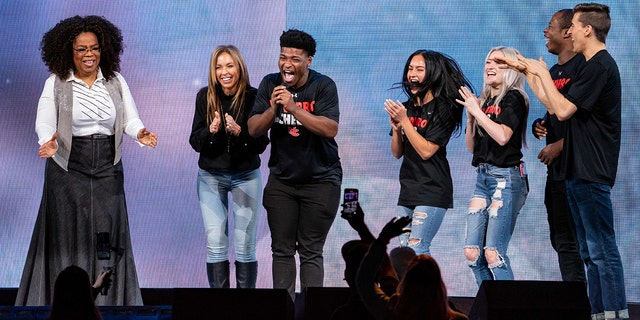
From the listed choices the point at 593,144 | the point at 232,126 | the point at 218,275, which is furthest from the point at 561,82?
the point at 218,275

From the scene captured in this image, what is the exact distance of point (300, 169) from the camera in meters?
5.41

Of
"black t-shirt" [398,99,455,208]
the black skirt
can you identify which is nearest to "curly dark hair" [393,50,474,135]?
"black t-shirt" [398,99,455,208]

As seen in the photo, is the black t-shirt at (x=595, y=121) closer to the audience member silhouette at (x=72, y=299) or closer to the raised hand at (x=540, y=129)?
the raised hand at (x=540, y=129)

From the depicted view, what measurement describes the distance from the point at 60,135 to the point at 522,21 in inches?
126

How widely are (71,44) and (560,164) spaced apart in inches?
111

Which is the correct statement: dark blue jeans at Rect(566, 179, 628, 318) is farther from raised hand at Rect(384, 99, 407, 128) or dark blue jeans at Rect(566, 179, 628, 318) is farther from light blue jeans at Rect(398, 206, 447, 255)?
raised hand at Rect(384, 99, 407, 128)

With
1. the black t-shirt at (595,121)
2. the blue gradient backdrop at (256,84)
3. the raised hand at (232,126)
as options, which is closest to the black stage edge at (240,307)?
the black t-shirt at (595,121)

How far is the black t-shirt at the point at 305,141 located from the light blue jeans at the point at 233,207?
229mm

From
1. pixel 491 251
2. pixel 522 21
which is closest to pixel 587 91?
pixel 491 251

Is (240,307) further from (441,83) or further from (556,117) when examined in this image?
(556,117)

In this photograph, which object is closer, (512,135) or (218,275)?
(512,135)

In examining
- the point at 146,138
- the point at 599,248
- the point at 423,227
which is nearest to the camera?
the point at 599,248

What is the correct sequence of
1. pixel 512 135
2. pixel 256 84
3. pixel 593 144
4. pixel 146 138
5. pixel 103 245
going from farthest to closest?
pixel 256 84 → pixel 146 138 → pixel 512 135 → pixel 103 245 → pixel 593 144

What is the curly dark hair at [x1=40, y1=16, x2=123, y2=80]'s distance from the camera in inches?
221
